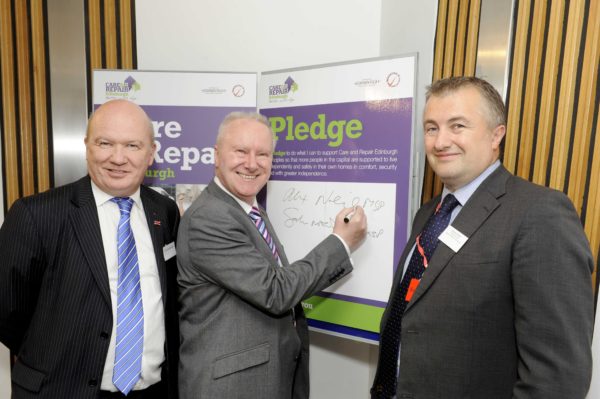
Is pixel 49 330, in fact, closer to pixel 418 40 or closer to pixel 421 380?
pixel 421 380

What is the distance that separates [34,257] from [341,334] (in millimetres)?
1615

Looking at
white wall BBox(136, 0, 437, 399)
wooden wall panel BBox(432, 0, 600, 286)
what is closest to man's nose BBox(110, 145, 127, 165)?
white wall BBox(136, 0, 437, 399)

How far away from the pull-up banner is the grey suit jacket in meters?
0.49

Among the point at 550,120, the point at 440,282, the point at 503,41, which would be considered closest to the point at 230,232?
the point at 440,282

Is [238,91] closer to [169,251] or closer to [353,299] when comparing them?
[169,251]

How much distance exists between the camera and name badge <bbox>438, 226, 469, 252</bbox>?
4.78 feet

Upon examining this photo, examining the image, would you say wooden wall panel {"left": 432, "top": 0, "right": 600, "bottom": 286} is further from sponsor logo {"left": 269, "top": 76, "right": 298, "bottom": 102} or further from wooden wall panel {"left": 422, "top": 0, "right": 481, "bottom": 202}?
sponsor logo {"left": 269, "top": 76, "right": 298, "bottom": 102}

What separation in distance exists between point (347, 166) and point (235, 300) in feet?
3.28

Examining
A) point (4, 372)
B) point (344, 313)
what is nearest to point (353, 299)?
point (344, 313)

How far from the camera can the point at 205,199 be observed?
1883mm

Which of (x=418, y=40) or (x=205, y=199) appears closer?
(x=205, y=199)

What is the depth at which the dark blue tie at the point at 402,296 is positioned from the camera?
1631 mm

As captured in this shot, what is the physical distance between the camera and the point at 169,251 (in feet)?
6.55

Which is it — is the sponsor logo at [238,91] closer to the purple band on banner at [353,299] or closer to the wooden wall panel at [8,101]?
the purple band on banner at [353,299]
